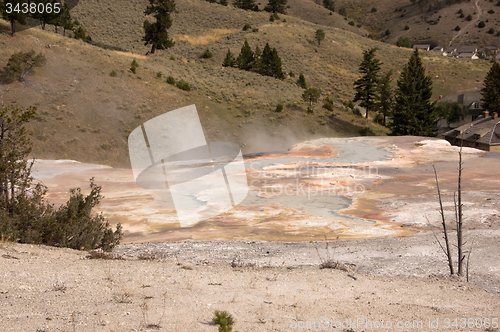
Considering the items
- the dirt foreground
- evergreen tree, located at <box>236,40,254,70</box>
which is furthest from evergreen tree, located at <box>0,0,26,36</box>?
the dirt foreground

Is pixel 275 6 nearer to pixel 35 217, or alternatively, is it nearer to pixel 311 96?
pixel 311 96

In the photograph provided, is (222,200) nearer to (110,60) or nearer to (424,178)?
(424,178)

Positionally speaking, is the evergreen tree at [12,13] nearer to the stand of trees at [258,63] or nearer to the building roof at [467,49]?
the stand of trees at [258,63]

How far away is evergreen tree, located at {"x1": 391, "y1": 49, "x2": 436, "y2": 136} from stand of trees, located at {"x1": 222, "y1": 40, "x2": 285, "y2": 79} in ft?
66.0

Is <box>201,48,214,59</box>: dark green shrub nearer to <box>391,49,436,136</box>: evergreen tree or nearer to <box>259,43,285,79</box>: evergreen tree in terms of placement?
<box>259,43,285,79</box>: evergreen tree

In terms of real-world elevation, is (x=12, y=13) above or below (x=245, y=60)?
above

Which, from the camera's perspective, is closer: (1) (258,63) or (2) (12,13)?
(2) (12,13)

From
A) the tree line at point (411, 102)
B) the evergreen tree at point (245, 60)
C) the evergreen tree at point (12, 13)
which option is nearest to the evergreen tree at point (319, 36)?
the evergreen tree at point (245, 60)

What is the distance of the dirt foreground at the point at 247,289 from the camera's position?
634cm

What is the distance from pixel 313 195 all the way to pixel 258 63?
161 ft

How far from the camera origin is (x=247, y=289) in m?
8.05

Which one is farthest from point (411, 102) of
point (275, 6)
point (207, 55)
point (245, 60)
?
point (275, 6)

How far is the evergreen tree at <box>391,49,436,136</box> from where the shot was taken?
162 feet

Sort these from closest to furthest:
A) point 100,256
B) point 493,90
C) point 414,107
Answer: point 100,256 < point 414,107 < point 493,90
